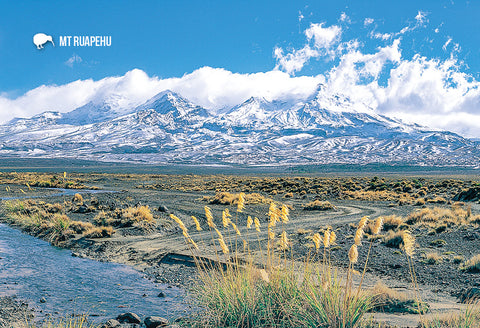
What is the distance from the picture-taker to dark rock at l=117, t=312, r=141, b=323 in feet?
25.9

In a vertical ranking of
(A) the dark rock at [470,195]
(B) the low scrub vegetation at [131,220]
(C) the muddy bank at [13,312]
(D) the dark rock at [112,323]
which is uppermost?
(B) the low scrub vegetation at [131,220]

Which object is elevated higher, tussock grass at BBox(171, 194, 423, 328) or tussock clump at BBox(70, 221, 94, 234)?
tussock grass at BBox(171, 194, 423, 328)

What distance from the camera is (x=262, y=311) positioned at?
548 centimetres

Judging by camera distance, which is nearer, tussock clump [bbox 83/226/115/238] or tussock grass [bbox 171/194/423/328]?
tussock grass [bbox 171/194/423/328]

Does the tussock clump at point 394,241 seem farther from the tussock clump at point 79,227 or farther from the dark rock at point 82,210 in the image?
the dark rock at point 82,210

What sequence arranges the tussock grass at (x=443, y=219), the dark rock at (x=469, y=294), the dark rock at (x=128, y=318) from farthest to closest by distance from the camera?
the tussock grass at (x=443, y=219) < the dark rock at (x=469, y=294) < the dark rock at (x=128, y=318)

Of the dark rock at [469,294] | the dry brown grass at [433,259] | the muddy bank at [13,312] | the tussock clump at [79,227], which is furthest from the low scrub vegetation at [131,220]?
the dark rock at [469,294]

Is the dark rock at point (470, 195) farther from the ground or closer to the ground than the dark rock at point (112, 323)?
closer to the ground

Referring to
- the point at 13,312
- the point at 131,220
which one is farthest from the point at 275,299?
the point at 131,220

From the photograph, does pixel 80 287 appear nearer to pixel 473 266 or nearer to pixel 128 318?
pixel 128 318

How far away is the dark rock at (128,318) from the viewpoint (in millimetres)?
7893

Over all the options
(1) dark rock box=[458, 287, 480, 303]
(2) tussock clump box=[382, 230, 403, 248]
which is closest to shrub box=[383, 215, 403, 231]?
(2) tussock clump box=[382, 230, 403, 248]

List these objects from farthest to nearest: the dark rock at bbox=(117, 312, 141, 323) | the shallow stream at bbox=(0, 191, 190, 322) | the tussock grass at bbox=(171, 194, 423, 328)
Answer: the shallow stream at bbox=(0, 191, 190, 322)
the dark rock at bbox=(117, 312, 141, 323)
the tussock grass at bbox=(171, 194, 423, 328)

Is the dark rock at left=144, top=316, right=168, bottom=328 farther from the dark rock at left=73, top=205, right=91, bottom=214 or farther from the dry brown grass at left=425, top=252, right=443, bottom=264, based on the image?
the dark rock at left=73, top=205, right=91, bottom=214
